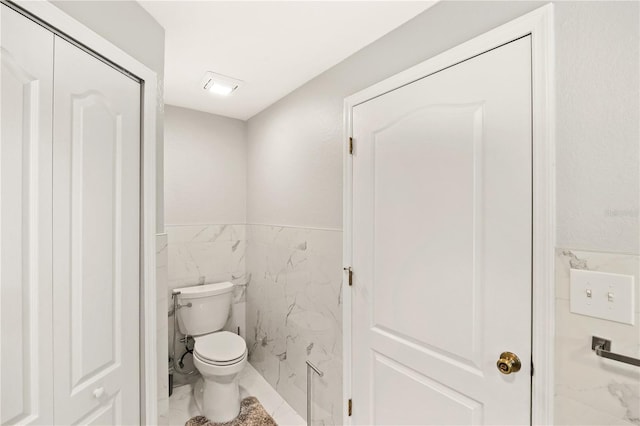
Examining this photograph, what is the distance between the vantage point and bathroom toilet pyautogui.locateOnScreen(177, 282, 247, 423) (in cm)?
199

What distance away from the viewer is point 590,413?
0.83 meters

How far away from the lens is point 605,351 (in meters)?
0.81

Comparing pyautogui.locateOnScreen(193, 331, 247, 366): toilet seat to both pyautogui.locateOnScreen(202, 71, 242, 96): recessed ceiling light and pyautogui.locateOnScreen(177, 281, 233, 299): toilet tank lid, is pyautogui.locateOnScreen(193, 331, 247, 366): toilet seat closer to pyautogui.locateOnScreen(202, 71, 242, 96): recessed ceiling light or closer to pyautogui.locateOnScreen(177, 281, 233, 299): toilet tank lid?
pyautogui.locateOnScreen(177, 281, 233, 299): toilet tank lid

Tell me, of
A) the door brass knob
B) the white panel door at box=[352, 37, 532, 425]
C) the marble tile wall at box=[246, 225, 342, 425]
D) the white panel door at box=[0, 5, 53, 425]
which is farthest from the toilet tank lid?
the door brass knob

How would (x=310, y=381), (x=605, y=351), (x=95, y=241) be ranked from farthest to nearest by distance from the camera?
(x=310, y=381)
(x=95, y=241)
(x=605, y=351)

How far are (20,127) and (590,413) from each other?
1753 millimetres

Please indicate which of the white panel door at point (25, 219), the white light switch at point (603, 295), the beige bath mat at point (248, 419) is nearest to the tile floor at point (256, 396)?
the beige bath mat at point (248, 419)

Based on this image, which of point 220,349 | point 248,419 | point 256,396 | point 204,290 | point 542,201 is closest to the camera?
point 542,201

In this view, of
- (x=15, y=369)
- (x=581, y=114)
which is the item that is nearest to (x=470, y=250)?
(x=581, y=114)

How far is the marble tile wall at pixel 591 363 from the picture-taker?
78 cm

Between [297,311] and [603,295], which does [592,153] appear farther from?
[297,311]

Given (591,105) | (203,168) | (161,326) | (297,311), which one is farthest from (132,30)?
(297,311)

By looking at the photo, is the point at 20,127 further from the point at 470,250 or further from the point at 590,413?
the point at 590,413

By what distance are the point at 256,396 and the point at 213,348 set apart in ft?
1.76
